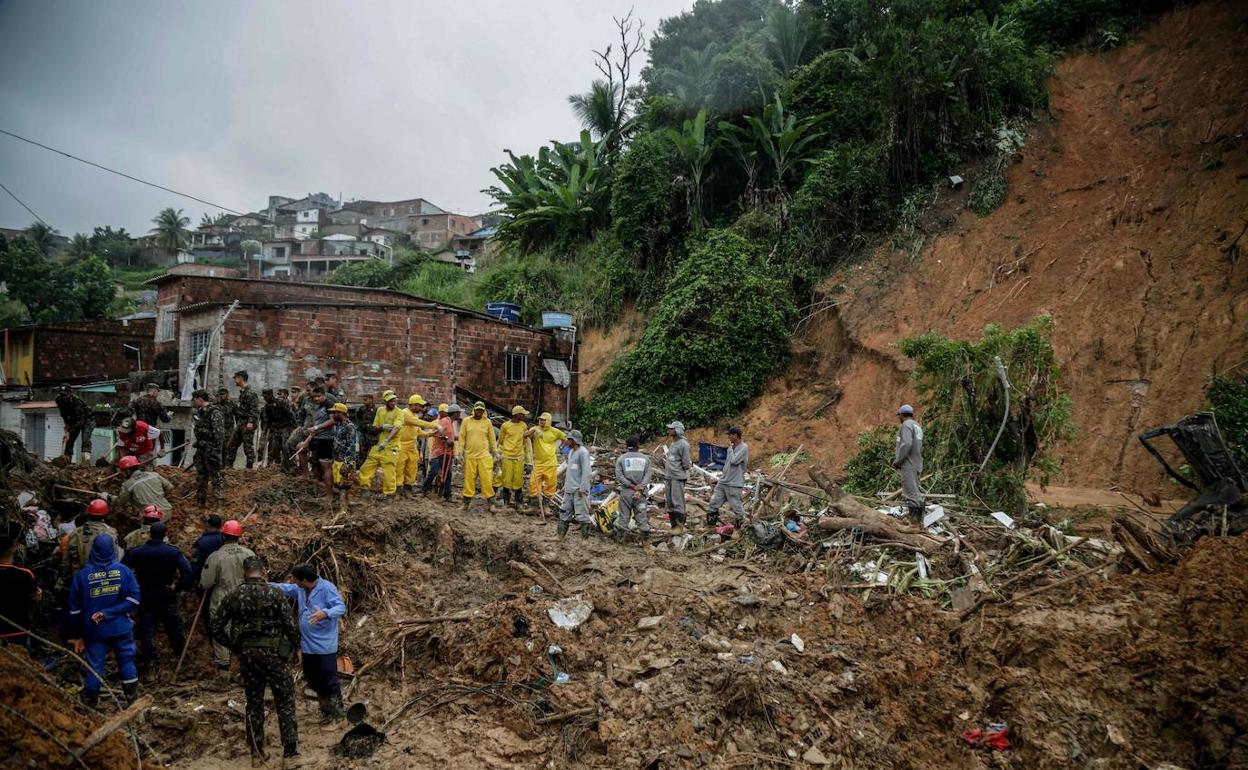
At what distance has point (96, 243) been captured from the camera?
204 ft

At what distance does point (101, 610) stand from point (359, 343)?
10630 millimetres

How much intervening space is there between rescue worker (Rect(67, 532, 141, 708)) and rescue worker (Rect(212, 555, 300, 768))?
4.11ft

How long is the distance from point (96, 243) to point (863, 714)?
7442 centimetres

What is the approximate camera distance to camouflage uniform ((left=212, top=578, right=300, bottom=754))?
5.51 meters

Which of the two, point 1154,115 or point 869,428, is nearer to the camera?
point 869,428

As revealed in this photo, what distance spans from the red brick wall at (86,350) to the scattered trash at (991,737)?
27.4 metres

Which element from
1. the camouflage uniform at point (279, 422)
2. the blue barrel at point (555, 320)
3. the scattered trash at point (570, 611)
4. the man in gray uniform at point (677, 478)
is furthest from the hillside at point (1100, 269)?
the camouflage uniform at point (279, 422)

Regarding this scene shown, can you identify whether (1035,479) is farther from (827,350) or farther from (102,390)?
(102,390)

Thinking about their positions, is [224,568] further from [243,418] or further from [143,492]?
[243,418]

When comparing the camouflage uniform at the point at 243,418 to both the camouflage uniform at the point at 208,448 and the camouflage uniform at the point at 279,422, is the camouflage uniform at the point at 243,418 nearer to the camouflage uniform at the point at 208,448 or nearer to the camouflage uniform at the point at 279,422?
the camouflage uniform at the point at 279,422

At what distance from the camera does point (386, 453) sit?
10609 mm

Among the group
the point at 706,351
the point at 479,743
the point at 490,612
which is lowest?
the point at 479,743

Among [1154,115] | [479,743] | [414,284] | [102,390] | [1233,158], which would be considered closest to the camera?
[479,743]

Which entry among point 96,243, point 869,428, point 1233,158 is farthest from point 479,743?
point 96,243
